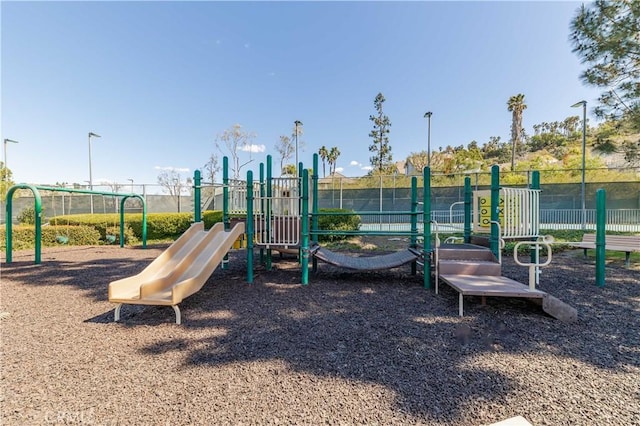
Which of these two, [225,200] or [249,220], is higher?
[225,200]

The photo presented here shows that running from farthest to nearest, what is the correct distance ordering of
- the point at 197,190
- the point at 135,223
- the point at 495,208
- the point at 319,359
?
the point at 135,223 < the point at 197,190 < the point at 495,208 < the point at 319,359

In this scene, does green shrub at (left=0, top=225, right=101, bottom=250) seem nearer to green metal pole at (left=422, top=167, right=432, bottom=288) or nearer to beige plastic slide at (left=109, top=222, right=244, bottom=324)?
beige plastic slide at (left=109, top=222, right=244, bottom=324)

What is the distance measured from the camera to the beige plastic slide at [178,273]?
3326 mm

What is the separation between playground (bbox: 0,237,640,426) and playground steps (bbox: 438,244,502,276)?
1.34 ft

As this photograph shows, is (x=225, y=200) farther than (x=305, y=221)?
Yes

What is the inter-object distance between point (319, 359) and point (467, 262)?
3.17 meters

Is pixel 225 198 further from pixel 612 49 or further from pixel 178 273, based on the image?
pixel 612 49

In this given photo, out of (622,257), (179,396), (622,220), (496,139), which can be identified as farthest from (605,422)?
(496,139)

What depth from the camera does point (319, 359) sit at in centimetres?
246

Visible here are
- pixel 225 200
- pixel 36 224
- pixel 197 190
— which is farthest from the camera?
pixel 36 224

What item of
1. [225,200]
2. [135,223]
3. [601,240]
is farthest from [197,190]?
[135,223]

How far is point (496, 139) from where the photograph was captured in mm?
56156

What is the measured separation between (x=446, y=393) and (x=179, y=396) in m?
1.87

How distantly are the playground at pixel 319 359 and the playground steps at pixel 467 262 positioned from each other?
41cm
